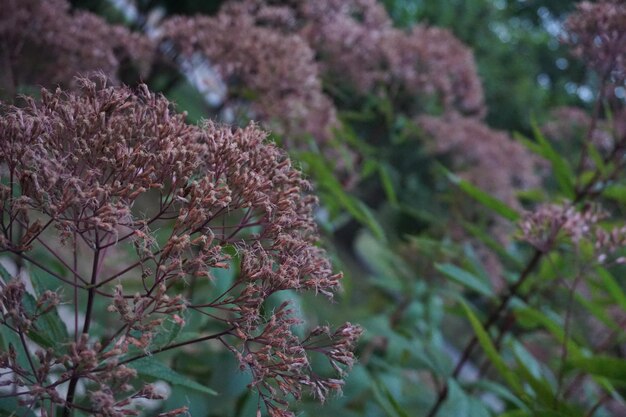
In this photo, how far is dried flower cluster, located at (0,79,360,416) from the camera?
0.92 meters

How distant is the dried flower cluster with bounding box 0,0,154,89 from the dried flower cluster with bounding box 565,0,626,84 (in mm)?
1568

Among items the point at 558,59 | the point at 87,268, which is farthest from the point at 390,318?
the point at 558,59

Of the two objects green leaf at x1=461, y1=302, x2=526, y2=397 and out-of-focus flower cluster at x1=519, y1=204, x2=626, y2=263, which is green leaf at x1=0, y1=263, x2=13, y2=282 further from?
out-of-focus flower cluster at x1=519, y1=204, x2=626, y2=263

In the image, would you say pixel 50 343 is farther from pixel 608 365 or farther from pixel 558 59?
pixel 558 59

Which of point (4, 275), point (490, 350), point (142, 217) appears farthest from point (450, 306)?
point (4, 275)

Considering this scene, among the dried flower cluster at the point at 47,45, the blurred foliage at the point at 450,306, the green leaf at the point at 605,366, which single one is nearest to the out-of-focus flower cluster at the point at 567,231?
the blurred foliage at the point at 450,306

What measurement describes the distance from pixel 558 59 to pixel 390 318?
8.93m

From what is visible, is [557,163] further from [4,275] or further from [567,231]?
[4,275]

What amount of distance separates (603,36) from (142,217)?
5.75ft

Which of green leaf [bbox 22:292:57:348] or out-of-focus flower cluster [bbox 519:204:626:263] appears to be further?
out-of-focus flower cluster [bbox 519:204:626:263]

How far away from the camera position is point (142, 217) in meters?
1.05

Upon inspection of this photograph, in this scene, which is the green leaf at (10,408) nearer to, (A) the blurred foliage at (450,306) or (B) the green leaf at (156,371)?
(A) the blurred foliage at (450,306)

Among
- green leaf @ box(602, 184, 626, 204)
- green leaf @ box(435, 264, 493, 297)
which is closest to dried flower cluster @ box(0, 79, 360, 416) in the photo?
green leaf @ box(435, 264, 493, 297)

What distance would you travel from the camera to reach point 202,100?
2.40m
